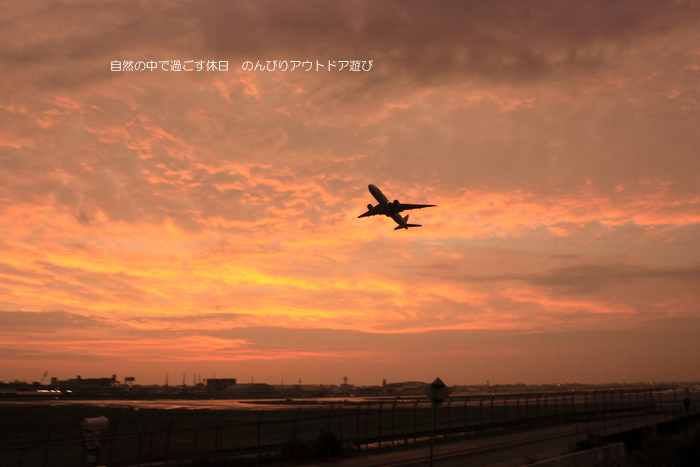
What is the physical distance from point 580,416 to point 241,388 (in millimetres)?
141750

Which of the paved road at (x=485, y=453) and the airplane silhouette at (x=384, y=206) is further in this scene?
the airplane silhouette at (x=384, y=206)

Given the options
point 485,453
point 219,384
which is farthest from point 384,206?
point 219,384

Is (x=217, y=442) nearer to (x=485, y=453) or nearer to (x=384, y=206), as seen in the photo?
(x=485, y=453)

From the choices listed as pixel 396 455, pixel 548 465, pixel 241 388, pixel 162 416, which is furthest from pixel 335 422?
pixel 241 388

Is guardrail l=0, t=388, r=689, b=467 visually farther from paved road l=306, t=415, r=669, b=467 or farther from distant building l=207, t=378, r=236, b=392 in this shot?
distant building l=207, t=378, r=236, b=392

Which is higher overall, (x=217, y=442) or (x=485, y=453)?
(x=217, y=442)

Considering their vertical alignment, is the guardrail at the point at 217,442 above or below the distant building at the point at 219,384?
above

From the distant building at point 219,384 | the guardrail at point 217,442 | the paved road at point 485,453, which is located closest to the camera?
the guardrail at point 217,442

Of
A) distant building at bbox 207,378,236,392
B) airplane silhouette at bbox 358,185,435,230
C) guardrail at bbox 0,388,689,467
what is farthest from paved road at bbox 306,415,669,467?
distant building at bbox 207,378,236,392

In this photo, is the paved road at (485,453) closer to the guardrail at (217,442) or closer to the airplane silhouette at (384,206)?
the guardrail at (217,442)

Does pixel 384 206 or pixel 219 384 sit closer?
pixel 384 206

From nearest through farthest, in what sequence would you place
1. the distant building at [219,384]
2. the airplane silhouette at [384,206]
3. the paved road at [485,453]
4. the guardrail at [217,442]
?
1. the guardrail at [217,442]
2. the paved road at [485,453]
3. the airplane silhouette at [384,206]
4. the distant building at [219,384]

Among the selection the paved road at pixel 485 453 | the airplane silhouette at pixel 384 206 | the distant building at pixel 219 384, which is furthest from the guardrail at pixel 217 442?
the distant building at pixel 219 384

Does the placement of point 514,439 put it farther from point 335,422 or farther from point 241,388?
point 241,388
